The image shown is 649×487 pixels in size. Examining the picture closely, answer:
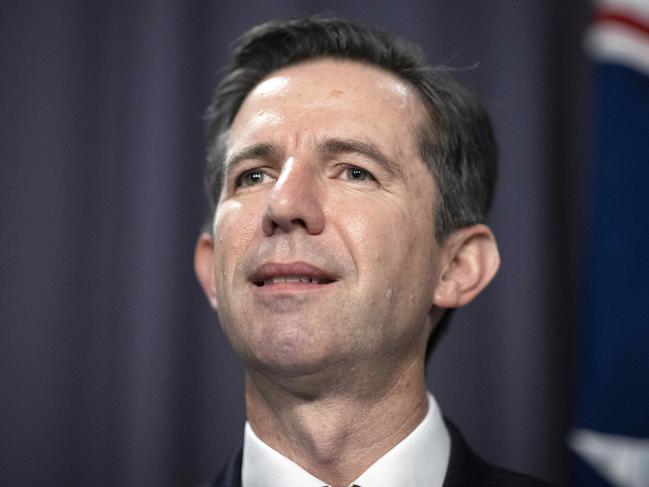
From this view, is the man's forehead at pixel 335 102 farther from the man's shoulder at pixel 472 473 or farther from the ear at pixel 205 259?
the man's shoulder at pixel 472 473

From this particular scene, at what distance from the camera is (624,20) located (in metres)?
1.89

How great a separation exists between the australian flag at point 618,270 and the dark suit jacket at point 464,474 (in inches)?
15.4

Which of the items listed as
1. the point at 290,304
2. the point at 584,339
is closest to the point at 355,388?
the point at 290,304

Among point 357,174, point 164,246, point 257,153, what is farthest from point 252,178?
point 164,246

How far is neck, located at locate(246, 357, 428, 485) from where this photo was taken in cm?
142

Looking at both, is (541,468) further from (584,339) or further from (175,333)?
(175,333)

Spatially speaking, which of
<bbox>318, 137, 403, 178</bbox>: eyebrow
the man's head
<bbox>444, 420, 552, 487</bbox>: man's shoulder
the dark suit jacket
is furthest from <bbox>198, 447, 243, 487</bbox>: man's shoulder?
<bbox>318, 137, 403, 178</bbox>: eyebrow

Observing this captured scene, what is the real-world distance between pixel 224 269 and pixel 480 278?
1.82 feet

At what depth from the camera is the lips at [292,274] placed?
1329 mm

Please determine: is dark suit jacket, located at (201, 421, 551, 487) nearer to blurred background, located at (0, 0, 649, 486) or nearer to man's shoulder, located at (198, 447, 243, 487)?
man's shoulder, located at (198, 447, 243, 487)

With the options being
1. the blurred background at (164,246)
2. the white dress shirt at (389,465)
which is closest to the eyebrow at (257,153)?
the white dress shirt at (389,465)

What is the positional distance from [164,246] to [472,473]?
4.02ft

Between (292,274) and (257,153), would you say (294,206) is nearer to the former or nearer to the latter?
(292,274)

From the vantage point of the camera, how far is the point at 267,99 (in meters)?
1.59
